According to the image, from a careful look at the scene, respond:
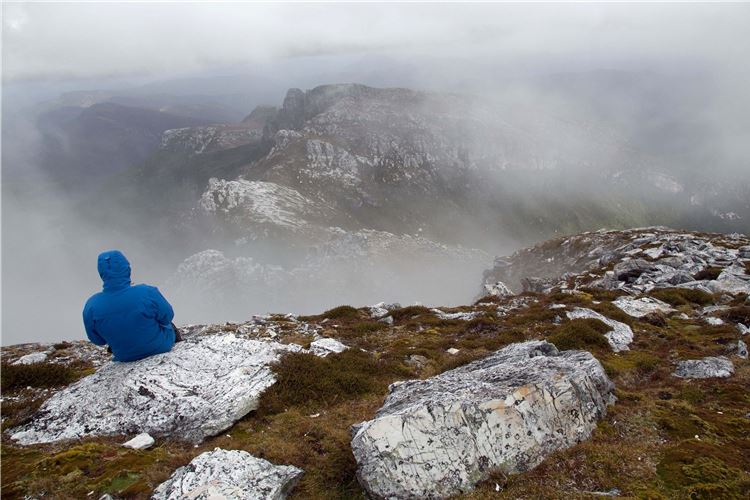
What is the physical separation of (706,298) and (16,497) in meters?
40.3

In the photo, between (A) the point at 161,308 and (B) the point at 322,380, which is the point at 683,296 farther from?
(A) the point at 161,308

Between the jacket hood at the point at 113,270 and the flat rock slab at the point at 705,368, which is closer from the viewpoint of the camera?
the jacket hood at the point at 113,270

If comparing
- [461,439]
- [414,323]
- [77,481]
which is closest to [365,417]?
[461,439]

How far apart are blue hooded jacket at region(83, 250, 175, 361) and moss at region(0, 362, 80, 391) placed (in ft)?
11.3

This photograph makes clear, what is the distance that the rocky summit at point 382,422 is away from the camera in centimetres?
855

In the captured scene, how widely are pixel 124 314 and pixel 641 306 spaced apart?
31.8 meters

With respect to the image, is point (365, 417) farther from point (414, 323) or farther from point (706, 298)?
point (706, 298)

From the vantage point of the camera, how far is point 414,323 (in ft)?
90.6

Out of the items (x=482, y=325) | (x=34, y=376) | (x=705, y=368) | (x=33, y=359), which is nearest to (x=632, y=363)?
(x=705, y=368)

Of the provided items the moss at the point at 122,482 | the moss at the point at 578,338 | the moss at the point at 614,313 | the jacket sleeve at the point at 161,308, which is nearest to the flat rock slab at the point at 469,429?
the moss at the point at 122,482

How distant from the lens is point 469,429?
9141 mm

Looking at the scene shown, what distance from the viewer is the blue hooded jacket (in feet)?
40.2

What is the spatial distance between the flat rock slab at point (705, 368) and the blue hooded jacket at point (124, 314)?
→ 1928 centimetres

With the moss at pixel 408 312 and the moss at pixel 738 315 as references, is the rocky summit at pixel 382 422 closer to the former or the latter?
the moss at pixel 738 315
